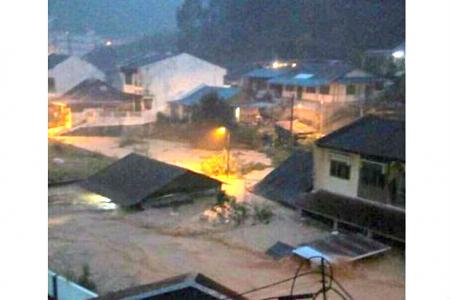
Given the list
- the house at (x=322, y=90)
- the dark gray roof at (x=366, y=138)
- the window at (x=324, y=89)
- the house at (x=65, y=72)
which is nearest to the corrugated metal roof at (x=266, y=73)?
the house at (x=322, y=90)

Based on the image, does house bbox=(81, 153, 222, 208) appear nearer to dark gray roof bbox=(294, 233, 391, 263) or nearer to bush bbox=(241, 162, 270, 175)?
bush bbox=(241, 162, 270, 175)

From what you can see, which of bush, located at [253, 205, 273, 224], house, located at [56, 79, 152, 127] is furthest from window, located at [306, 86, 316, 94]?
house, located at [56, 79, 152, 127]

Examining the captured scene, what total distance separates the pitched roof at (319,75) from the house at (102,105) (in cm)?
38

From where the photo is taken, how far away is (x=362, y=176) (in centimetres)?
202

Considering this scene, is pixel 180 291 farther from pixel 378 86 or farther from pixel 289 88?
pixel 378 86

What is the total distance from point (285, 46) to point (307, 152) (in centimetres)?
30

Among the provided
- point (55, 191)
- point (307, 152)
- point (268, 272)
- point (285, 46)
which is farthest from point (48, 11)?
point (268, 272)

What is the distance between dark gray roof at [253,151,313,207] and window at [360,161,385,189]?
14cm

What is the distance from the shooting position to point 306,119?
2027 mm

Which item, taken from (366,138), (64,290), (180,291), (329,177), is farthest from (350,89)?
(64,290)

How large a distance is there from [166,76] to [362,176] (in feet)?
1.99

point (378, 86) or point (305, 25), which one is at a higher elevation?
→ point (305, 25)

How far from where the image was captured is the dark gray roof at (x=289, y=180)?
2035mm

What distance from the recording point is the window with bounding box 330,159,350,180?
2.02 metres
